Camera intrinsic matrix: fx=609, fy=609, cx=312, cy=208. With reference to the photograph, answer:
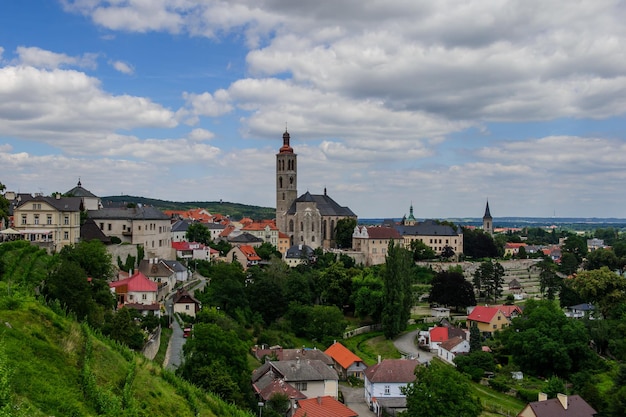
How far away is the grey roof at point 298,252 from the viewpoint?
83.9 metres

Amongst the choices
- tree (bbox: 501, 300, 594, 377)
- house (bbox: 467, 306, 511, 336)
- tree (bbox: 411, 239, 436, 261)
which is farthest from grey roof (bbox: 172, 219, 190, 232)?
tree (bbox: 501, 300, 594, 377)

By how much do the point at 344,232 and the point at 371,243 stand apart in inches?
305

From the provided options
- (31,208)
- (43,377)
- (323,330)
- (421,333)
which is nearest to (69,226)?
(31,208)

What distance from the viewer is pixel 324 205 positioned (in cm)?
10069

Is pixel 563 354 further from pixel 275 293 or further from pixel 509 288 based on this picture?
pixel 509 288

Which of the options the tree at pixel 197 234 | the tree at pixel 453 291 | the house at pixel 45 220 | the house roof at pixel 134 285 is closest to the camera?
the house roof at pixel 134 285

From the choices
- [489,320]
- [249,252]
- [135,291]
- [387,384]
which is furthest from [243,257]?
[387,384]

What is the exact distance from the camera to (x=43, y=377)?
12641 millimetres

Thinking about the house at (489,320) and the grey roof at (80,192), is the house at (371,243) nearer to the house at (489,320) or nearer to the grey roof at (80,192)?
the house at (489,320)

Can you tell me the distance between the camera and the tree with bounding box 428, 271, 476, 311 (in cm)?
6606

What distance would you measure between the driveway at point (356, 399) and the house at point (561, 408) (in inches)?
348

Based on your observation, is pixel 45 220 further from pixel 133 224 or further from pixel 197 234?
pixel 197 234

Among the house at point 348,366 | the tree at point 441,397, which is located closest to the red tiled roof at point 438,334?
the house at point 348,366

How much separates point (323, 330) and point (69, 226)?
22.0 m
